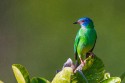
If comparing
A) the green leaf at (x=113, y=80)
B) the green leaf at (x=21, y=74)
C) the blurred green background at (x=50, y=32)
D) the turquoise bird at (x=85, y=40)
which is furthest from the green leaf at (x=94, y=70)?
→ the blurred green background at (x=50, y=32)

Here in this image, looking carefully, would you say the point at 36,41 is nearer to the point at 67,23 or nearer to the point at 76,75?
the point at 67,23

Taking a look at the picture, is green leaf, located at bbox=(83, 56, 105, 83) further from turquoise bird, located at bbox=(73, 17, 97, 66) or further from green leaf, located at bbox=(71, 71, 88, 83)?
turquoise bird, located at bbox=(73, 17, 97, 66)

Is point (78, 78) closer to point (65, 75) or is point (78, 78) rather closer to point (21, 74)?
point (65, 75)

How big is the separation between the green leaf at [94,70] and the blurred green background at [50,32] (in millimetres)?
8223

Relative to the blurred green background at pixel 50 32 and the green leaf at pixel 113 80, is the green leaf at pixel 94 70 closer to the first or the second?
the green leaf at pixel 113 80

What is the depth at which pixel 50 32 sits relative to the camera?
14633 millimetres

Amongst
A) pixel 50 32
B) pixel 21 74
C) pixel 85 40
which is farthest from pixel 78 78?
pixel 50 32

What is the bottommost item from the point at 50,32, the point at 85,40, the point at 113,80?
the point at 113,80

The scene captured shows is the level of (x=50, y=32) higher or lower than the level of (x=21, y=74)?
higher

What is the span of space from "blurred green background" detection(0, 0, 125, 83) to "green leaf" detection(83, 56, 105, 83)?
27.0 ft

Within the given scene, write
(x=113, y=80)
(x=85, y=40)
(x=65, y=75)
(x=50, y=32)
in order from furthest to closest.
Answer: (x=50, y=32), (x=85, y=40), (x=113, y=80), (x=65, y=75)

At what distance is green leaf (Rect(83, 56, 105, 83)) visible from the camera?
321cm

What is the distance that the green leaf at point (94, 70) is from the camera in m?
3.21

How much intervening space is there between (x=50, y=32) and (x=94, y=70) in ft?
37.4
